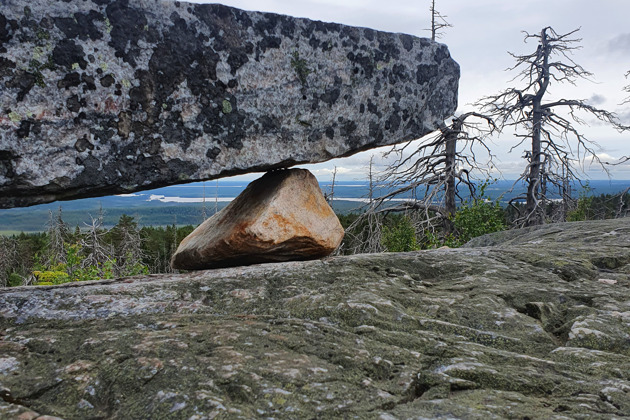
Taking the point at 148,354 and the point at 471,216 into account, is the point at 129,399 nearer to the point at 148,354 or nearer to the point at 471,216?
the point at 148,354

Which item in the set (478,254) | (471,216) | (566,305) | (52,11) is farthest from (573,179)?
(52,11)

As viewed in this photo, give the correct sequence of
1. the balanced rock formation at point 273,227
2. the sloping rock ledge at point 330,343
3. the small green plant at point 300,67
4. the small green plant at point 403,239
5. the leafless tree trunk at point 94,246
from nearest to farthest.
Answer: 1. the sloping rock ledge at point 330,343
2. the small green plant at point 300,67
3. the balanced rock formation at point 273,227
4. the small green plant at point 403,239
5. the leafless tree trunk at point 94,246

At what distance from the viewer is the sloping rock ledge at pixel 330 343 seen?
9.53 feet

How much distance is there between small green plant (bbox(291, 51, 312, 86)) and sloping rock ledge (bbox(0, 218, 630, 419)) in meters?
2.21

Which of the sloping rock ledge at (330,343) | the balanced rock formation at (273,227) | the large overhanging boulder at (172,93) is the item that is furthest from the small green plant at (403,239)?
the sloping rock ledge at (330,343)

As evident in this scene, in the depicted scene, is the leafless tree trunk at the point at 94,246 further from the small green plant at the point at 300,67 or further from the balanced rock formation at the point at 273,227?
the small green plant at the point at 300,67

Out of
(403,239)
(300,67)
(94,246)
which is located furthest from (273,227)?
(94,246)

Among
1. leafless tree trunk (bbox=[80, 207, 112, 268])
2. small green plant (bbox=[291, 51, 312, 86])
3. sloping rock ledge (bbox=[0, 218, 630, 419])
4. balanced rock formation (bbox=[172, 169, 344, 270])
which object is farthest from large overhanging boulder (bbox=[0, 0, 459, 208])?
leafless tree trunk (bbox=[80, 207, 112, 268])

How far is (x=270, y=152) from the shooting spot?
19.0 ft

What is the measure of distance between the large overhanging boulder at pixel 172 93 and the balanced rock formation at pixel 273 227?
0.65m

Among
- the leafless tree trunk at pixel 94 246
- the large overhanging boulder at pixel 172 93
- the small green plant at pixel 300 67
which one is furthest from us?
the leafless tree trunk at pixel 94 246

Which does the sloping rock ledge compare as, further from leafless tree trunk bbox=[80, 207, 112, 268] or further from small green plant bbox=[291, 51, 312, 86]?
leafless tree trunk bbox=[80, 207, 112, 268]

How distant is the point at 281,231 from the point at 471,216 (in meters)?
11.9

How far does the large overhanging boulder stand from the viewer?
4.58 metres
